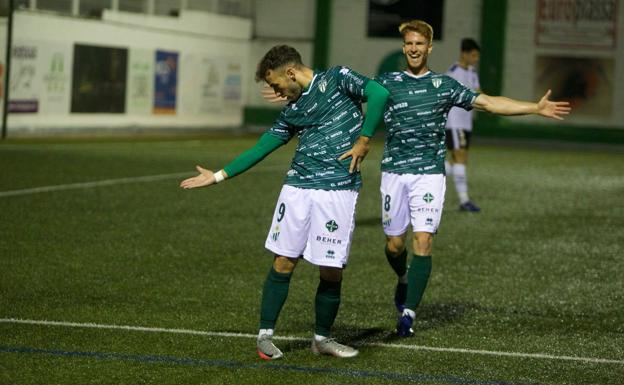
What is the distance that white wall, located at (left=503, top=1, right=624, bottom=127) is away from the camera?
3712 cm

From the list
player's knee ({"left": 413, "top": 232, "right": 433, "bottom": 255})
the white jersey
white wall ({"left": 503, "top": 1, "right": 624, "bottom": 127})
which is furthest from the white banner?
player's knee ({"left": 413, "top": 232, "right": 433, "bottom": 255})

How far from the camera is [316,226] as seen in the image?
22.9 feet

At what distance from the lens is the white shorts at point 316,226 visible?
22.9ft

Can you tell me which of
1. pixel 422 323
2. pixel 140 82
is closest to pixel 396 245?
pixel 422 323

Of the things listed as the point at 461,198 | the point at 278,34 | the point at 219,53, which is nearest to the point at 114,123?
the point at 219,53

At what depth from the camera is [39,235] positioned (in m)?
12.2

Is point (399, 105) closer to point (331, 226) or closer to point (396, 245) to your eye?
point (396, 245)

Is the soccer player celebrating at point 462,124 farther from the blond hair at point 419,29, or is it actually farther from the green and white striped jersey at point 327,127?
the green and white striped jersey at point 327,127

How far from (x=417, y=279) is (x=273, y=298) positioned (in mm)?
1344

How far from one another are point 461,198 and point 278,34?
25.6m

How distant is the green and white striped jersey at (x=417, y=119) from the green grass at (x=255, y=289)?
A: 1.15 metres

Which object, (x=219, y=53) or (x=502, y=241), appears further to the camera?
(x=219, y=53)

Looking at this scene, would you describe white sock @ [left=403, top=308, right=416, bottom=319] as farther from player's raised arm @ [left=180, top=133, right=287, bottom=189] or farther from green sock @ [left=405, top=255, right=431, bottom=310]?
player's raised arm @ [left=180, top=133, right=287, bottom=189]

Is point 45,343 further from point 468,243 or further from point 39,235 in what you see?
point 468,243
